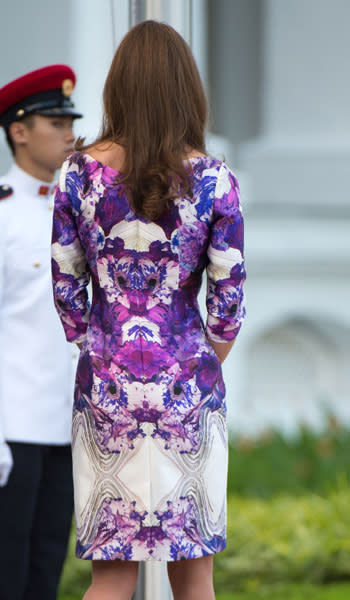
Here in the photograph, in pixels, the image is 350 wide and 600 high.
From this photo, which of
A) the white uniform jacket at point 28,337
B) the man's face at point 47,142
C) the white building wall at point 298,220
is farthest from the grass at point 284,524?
the man's face at point 47,142

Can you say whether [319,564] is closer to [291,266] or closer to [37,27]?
[37,27]

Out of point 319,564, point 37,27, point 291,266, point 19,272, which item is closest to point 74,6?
point 37,27

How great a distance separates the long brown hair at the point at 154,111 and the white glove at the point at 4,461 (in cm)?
71

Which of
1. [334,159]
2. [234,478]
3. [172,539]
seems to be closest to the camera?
[172,539]

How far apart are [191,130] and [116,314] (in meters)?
0.37

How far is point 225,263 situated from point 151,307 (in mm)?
160

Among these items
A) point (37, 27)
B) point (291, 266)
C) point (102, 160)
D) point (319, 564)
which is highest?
point (37, 27)

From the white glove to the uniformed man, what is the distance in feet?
0.12

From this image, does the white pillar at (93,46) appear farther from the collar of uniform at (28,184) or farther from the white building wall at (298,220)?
the white building wall at (298,220)

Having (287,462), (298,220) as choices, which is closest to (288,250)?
(298,220)

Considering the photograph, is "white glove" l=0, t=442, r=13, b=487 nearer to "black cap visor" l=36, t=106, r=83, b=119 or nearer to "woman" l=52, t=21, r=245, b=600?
"woman" l=52, t=21, r=245, b=600

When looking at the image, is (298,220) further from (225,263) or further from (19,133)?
(225,263)

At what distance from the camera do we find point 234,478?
4402mm

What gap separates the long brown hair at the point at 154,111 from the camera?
1843 mm
